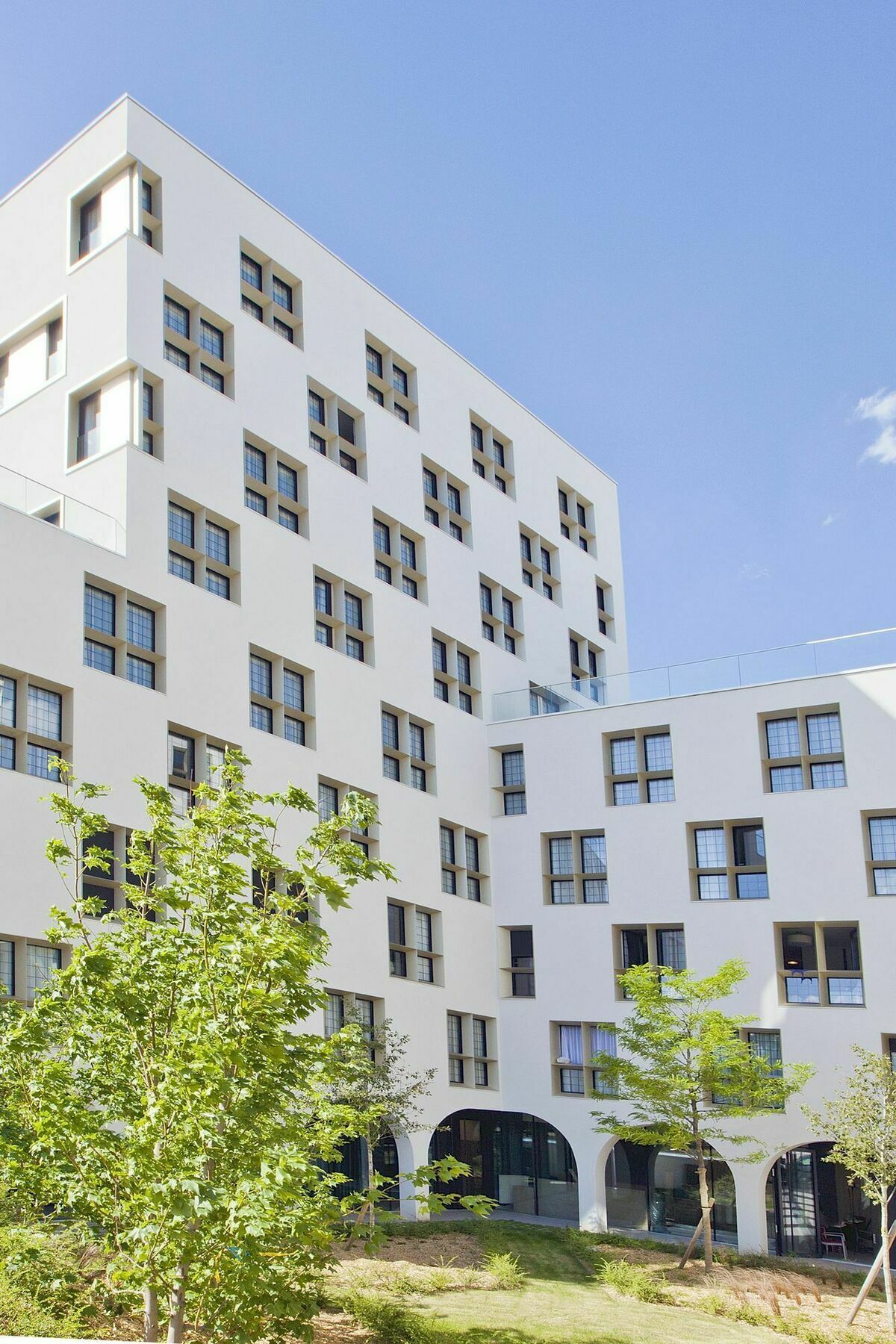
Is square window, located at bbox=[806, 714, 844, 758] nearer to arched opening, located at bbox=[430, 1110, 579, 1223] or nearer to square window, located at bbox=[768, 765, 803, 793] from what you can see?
square window, located at bbox=[768, 765, 803, 793]

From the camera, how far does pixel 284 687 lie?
28797mm

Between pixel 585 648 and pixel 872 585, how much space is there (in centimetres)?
3731

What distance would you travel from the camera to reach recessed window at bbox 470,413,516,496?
3831 centimetres

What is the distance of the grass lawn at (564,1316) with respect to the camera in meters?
18.2

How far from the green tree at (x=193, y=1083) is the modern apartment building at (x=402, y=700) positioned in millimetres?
11446

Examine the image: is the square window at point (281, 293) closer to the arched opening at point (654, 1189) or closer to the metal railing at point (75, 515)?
the metal railing at point (75, 515)

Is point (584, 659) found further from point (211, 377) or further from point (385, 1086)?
point (385, 1086)

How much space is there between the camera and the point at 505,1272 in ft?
76.3

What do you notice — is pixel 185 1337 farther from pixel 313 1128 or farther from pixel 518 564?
pixel 518 564

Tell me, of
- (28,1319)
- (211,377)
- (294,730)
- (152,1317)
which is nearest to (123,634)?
(294,730)

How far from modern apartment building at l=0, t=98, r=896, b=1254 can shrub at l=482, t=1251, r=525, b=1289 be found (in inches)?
236

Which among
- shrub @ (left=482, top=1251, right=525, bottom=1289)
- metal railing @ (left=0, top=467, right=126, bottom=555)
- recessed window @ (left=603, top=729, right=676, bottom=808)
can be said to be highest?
metal railing @ (left=0, top=467, right=126, bottom=555)

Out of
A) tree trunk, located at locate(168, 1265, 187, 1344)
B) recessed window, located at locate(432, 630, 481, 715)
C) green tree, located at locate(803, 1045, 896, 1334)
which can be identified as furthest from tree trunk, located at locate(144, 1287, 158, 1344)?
recessed window, located at locate(432, 630, 481, 715)

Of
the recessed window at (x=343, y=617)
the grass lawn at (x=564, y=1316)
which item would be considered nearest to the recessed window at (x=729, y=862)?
the grass lawn at (x=564, y=1316)
